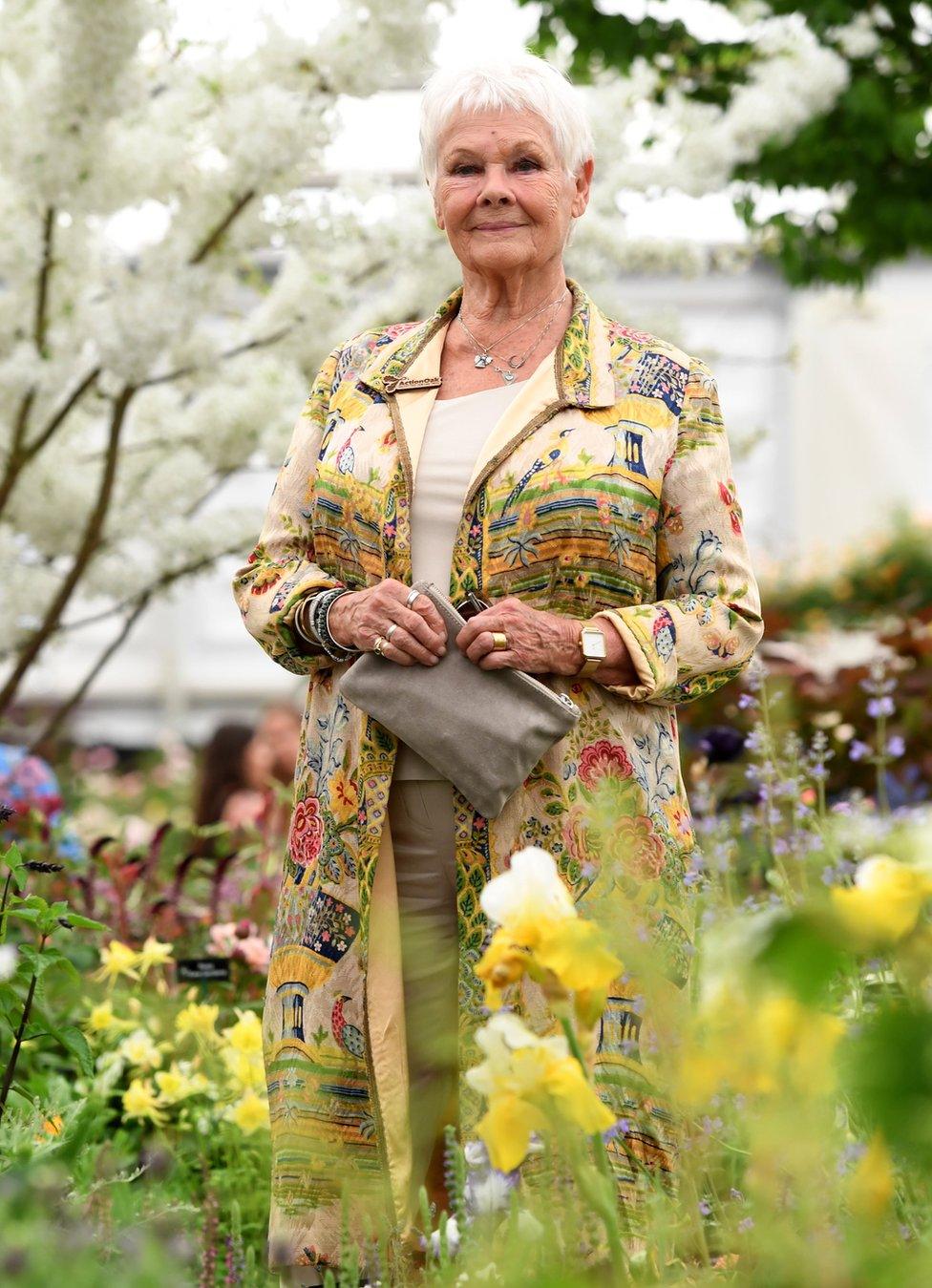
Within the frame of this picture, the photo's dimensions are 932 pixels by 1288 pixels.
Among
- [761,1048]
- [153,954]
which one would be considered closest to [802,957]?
[761,1048]

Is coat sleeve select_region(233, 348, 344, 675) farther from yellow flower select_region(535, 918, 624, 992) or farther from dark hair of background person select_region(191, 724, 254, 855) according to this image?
dark hair of background person select_region(191, 724, 254, 855)

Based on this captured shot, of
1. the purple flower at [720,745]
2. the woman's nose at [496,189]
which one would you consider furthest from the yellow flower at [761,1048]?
the purple flower at [720,745]

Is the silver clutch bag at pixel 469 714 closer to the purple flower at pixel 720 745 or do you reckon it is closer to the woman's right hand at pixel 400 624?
the woman's right hand at pixel 400 624

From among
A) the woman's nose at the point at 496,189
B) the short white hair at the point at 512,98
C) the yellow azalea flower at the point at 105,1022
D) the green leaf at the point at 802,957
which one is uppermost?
the short white hair at the point at 512,98

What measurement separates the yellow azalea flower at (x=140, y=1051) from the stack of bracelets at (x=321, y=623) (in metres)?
1.29

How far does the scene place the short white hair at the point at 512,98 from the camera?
7.11ft

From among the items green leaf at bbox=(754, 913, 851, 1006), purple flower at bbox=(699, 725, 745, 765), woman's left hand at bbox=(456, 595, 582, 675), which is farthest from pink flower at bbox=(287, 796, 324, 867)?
purple flower at bbox=(699, 725, 745, 765)

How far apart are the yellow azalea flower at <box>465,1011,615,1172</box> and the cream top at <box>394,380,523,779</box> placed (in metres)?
1.14

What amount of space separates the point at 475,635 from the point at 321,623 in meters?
0.24

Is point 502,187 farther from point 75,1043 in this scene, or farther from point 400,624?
point 75,1043

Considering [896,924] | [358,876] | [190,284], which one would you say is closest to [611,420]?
[358,876]

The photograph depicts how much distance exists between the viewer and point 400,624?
81.0 inches

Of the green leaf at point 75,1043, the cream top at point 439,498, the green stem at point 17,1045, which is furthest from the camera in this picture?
the cream top at point 439,498

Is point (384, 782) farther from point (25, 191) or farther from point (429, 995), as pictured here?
point (25, 191)
